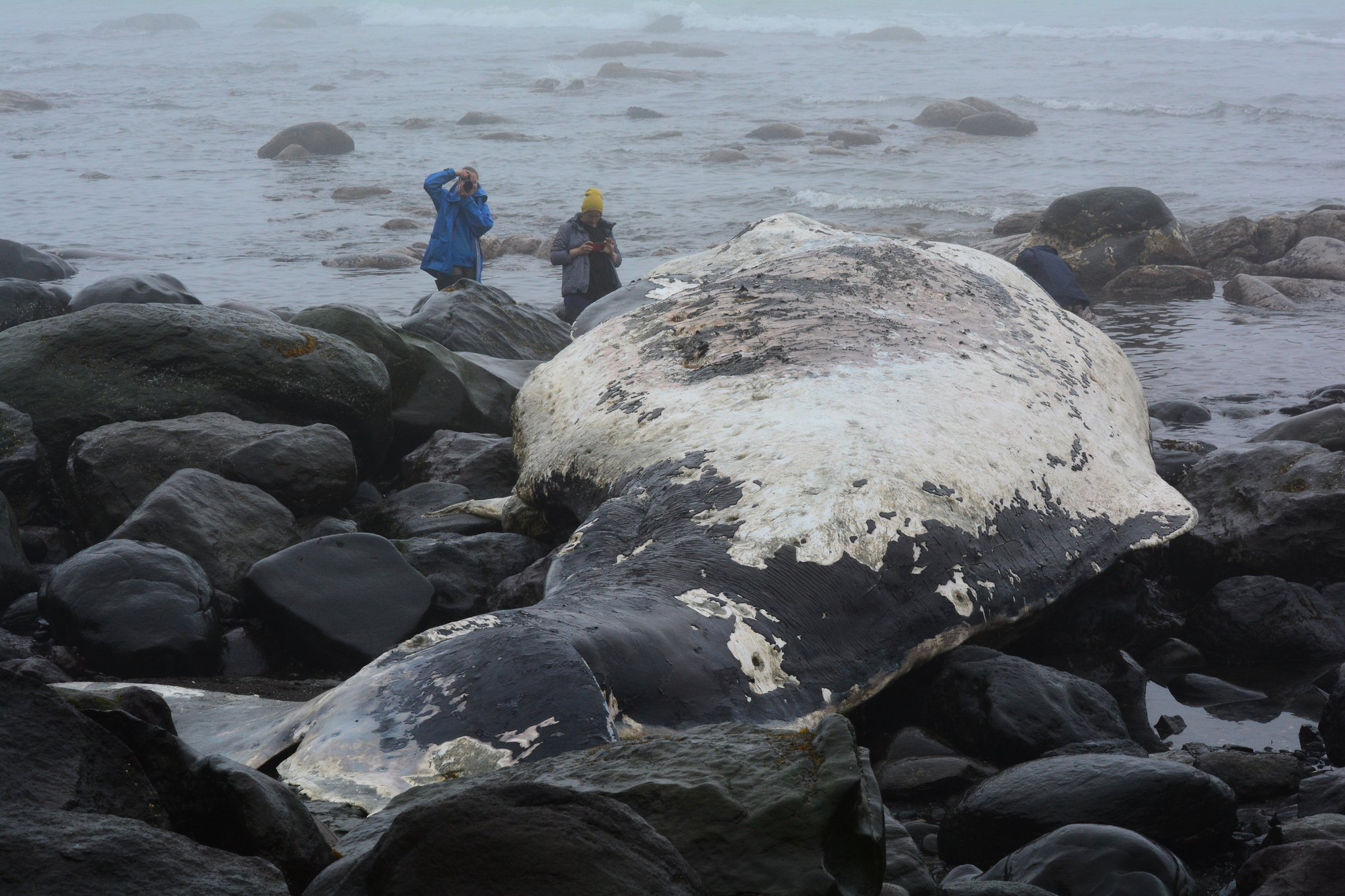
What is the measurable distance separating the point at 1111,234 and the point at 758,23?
49.0 metres

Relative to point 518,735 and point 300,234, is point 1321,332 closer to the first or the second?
point 518,735

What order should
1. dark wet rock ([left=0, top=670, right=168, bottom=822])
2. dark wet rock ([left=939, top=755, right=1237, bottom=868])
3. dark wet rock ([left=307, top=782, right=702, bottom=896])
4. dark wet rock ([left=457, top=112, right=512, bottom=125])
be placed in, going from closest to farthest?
dark wet rock ([left=307, top=782, right=702, bottom=896]), dark wet rock ([left=0, top=670, right=168, bottom=822]), dark wet rock ([left=939, top=755, right=1237, bottom=868]), dark wet rock ([left=457, top=112, right=512, bottom=125])

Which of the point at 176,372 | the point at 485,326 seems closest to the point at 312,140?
the point at 485,326

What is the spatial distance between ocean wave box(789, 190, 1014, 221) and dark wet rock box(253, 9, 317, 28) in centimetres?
5100

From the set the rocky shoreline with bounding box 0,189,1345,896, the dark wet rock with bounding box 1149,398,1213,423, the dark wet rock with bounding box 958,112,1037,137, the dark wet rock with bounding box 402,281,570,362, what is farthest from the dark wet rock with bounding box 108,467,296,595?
the dark wet rock with bounding box 958,112,1037,137

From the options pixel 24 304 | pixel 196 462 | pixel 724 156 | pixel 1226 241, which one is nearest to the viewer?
pixel 196 462

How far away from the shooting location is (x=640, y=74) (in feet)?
134

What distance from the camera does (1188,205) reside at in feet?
58.1

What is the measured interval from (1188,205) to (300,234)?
42.0 feet

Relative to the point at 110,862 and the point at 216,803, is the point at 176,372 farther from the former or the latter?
the point at 110,862

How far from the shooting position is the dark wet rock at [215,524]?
4.81 m

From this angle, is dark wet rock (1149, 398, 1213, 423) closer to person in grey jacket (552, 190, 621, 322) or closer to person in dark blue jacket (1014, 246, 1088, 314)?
person in dark blue jacket (1014, 246, 1088, 314)

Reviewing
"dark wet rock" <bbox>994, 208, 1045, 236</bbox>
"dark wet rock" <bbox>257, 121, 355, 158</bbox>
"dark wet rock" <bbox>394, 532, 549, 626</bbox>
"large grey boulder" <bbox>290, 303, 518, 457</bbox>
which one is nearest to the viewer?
"dark wet rock" <bbox>394, 532, 549, 626</bbox>

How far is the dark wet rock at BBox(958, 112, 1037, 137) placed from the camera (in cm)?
2634
